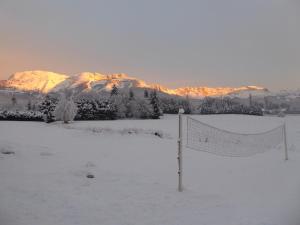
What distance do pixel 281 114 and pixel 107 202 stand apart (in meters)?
44.4

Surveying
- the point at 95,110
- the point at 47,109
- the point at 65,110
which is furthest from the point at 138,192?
the point at 95,110

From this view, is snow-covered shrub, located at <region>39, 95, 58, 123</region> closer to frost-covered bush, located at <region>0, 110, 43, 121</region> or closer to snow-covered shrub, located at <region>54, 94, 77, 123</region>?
frost-covered bush, located at <region>0, 110, 43, 121</region>

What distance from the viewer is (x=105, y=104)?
37719 mm

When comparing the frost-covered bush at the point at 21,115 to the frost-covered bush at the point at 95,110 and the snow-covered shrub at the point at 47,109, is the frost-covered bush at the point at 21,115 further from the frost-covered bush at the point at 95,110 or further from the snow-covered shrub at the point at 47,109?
the frost-covered bush at the point at 95,110

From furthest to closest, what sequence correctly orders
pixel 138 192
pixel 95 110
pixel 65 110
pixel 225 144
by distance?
1. pixel 95 110
2. pixel 65 110
3. pixel 225 144
4. pixel 138 192

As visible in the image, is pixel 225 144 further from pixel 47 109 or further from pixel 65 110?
pixel 47 109

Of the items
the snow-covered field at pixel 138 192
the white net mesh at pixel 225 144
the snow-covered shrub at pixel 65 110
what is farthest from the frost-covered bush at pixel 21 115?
the snow-covered field at pixel 138 192

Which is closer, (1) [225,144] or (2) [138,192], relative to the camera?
(2) [138,192]

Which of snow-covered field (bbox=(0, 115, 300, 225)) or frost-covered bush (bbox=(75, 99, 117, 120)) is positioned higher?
frost-covered bush (bbox=(75, 99, 117, 120))

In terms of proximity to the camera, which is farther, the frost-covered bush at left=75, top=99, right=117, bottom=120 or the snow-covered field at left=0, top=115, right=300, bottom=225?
the frost-covered bush at left=75, top=99, right=117, bottom=120

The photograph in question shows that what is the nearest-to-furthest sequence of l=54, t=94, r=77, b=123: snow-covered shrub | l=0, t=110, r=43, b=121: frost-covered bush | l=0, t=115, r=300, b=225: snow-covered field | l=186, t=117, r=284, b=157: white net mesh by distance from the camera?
l=0, t=115, r=300, b=225: snow-covered field
l=186, t=117, r=284, b=157: white net mesh
l=54, t=94, r=77, b=123: snow-covered shrub
l=0, t=110, r=43, b=121: frost-covered bush

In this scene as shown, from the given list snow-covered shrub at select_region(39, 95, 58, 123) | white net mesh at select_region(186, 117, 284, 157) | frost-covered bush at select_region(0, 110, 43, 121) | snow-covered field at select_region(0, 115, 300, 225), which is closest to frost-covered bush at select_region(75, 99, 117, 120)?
snow-covered shrub at select_region(39, 95, 58, 123)

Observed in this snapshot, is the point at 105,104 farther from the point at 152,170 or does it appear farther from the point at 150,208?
the point at 150,208

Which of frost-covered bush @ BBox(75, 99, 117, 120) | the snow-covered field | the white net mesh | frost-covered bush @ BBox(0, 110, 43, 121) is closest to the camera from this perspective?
the snow-covered field
